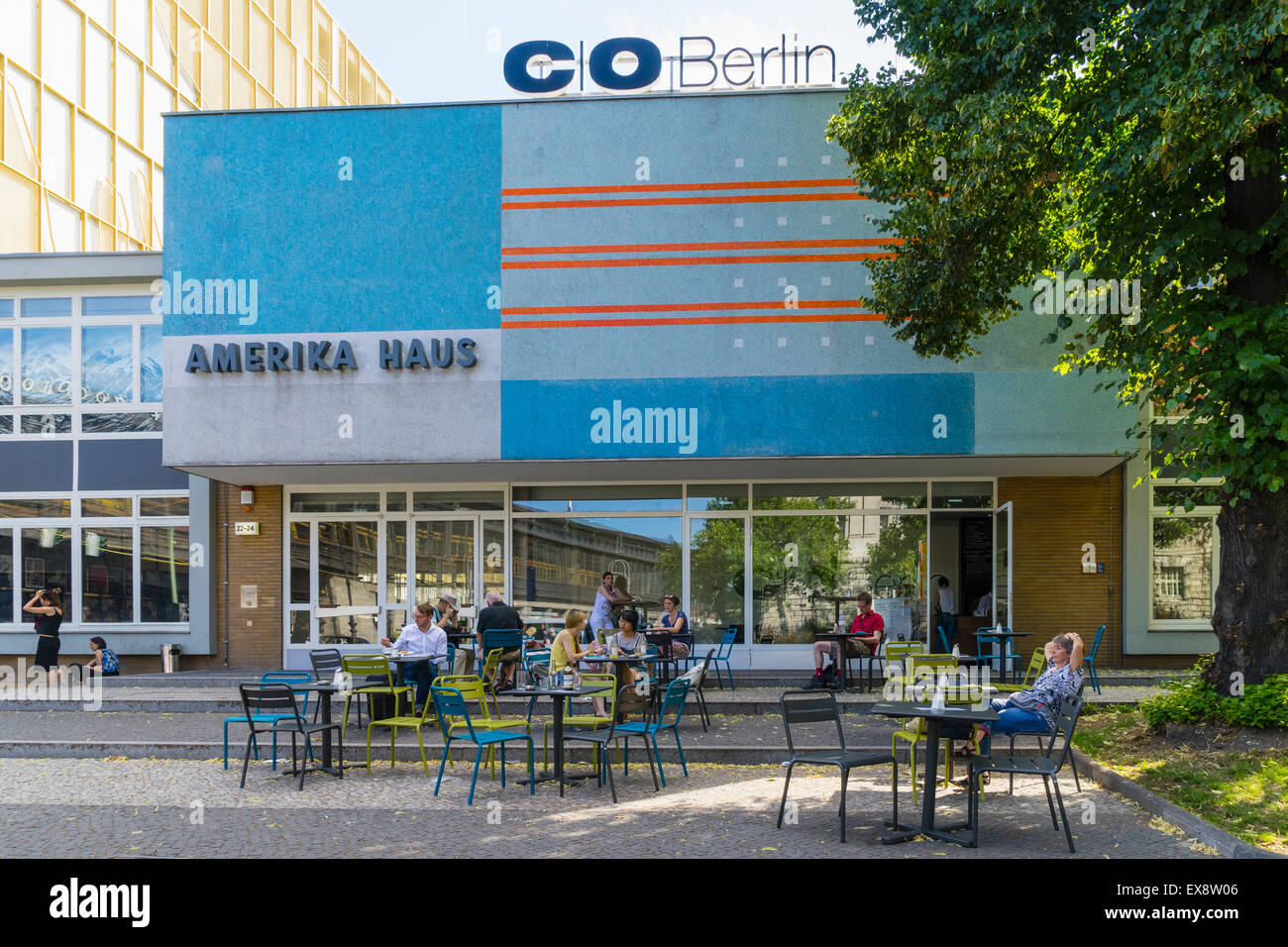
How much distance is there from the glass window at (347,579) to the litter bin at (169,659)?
229 cm

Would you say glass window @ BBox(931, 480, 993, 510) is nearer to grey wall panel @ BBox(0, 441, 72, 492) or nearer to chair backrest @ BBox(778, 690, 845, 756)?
chair backrest @ BBox(778, 690, 845, 756)

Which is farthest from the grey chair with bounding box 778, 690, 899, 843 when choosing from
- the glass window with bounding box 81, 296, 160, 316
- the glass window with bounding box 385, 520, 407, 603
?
the glass window with bounding box 81, 296, 160, 316

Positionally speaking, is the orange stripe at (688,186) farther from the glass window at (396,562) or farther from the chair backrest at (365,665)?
the chair backrest at (365,665)

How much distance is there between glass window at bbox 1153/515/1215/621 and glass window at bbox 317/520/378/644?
1224 centimetres

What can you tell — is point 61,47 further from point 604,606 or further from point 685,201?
point 604,606

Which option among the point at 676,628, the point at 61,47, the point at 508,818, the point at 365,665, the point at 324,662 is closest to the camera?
the point at 508,818

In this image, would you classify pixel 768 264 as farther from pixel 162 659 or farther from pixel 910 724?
pixel 162 659

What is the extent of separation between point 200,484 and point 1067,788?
13.7m

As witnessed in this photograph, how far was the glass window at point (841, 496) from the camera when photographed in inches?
624

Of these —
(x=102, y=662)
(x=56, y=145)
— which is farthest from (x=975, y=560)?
(x=56, y=145)

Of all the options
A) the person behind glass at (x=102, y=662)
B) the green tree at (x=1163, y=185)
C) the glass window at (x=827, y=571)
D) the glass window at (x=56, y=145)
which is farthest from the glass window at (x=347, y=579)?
the glass window at (x=56, y=145)

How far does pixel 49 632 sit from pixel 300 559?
3.74 m

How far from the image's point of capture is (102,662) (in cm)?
1565
